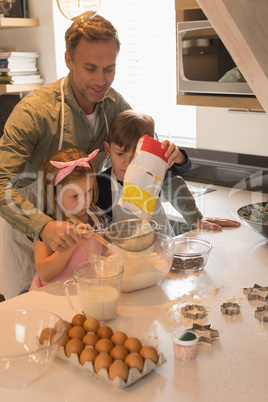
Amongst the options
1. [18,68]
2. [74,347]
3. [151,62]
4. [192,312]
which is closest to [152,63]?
[151,62]

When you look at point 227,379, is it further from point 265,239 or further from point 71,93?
point 71,93

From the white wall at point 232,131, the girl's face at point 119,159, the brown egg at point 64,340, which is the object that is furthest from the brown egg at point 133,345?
the white wall at point 232,131

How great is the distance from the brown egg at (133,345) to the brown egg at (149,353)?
0.01 metres

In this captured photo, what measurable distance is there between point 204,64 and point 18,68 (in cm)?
171

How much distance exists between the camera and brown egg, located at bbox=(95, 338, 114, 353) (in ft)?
3.28

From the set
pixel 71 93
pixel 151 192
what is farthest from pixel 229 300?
pixel 71 93

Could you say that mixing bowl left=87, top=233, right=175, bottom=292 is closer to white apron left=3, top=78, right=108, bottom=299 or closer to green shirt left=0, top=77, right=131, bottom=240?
green shirt left=0, top=77, right=131, bottom=240

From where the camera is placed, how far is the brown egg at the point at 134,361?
0.96 meters

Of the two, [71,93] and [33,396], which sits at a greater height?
[71,93]

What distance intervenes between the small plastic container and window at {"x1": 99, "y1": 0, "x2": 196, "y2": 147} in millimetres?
2052

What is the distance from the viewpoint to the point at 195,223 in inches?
74.0

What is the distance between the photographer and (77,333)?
41.8 inches

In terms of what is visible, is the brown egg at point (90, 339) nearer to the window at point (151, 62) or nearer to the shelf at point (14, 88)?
the window at point (151, 62)

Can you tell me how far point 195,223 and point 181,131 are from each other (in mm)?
1266
